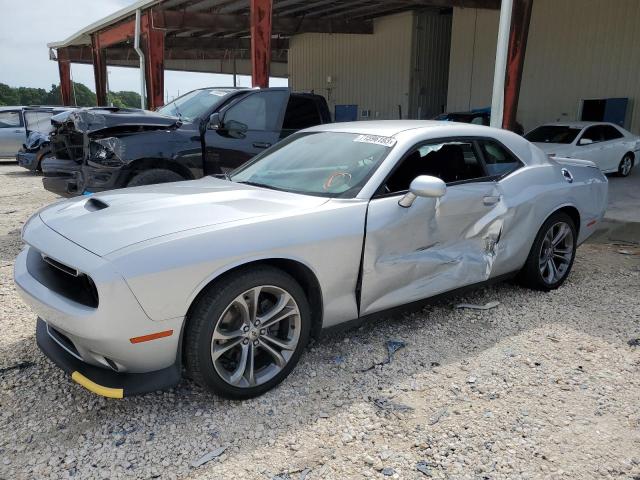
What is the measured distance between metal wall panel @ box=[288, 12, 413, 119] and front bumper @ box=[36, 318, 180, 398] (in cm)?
1881

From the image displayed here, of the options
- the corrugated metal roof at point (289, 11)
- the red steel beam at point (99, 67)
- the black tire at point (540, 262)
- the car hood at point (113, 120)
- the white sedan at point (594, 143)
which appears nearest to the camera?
the black tire at point (540, 262)

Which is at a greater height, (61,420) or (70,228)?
(70,228)

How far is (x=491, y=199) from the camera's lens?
12.1ft

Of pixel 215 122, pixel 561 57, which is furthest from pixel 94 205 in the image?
pixel 561 57

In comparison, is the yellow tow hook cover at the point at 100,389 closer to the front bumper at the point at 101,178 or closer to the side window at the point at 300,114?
the front bumper at the point at 101,178

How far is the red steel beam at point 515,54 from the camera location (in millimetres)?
9328

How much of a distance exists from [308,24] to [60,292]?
19.4 metres

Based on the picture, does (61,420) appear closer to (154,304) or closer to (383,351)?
(154,304)

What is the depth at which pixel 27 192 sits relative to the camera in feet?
31.4

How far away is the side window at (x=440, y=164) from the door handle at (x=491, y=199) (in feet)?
0.62

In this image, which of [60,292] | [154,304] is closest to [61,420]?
[60,292]

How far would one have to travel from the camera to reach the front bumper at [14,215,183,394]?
2.23 metres

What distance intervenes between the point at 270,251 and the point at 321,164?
1.04 m

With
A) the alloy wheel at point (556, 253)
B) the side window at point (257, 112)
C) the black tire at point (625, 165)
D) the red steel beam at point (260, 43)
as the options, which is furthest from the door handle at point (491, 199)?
the black tire at point (625, 165)
